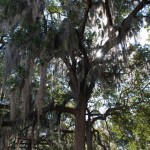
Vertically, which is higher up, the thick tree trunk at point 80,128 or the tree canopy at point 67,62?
the tree canopy at point 67,62

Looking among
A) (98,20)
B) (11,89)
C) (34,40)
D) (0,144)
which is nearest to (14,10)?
(34,40)

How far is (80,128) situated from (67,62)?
172 centimetres

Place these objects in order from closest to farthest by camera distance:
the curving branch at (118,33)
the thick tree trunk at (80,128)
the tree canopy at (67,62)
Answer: the tree canopy at (67,62) → the thick tree trunk at (80,128) → the curving branch at (118,33)

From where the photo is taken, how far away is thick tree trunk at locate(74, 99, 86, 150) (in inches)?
277

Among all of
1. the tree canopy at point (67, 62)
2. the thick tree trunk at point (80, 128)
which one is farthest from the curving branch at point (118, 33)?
the thick tree trunk at point (80, 128)

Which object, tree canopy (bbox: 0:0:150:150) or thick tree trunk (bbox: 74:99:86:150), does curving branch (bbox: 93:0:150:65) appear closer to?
tree canopy (bbox: 0:0:150:150)

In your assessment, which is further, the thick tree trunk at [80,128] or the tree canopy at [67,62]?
the thick tree trunk at [80,128]

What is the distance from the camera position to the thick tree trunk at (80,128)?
704 centimetres

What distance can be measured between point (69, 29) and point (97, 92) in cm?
390

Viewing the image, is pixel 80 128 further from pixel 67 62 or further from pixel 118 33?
pixel 118 33

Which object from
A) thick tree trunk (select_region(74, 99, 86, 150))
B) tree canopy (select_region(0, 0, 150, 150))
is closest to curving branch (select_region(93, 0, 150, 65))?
tree canopy (select_region(0, 0, 150, 150))

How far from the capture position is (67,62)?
7512 mm

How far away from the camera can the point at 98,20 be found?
25.2 feet

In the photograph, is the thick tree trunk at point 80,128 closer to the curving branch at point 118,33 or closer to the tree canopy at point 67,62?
the tree canopy at point 67,62
